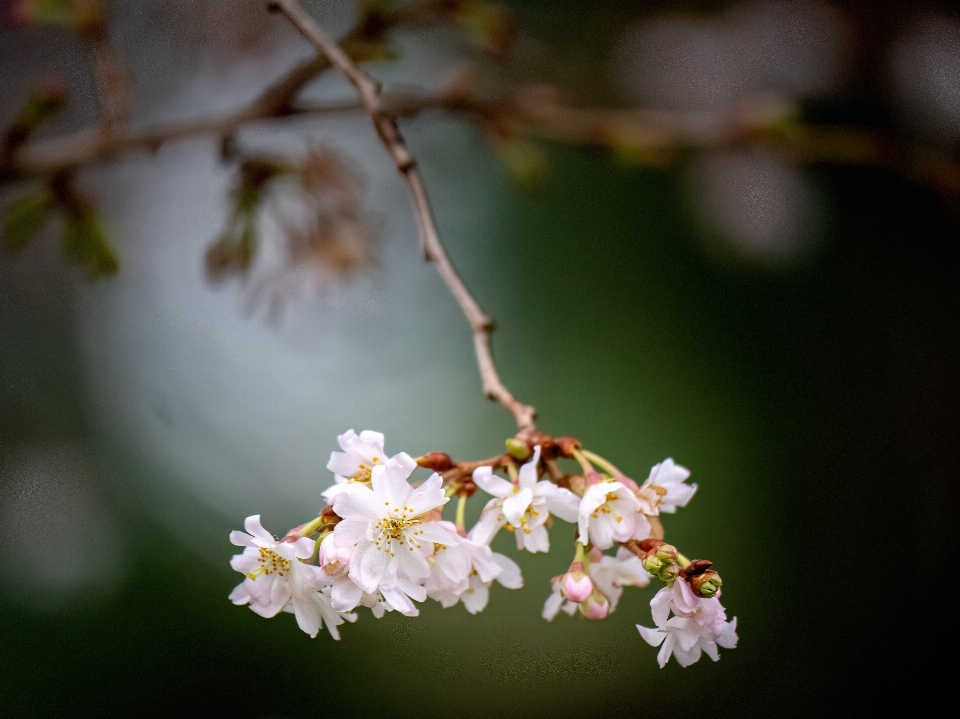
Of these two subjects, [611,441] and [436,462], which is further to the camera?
[611,441]

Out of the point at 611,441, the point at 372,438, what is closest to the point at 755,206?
the point at 611,441

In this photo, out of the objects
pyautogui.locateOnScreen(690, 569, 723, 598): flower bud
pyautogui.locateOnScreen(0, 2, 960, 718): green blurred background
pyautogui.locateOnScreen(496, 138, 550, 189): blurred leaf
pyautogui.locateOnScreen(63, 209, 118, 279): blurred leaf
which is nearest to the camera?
pyautogui.locateOnScreen(690, 569, 723, 598): flower bud

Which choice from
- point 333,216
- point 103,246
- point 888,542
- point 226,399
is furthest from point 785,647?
point 103,246

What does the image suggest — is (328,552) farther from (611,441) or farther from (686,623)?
(611,441)

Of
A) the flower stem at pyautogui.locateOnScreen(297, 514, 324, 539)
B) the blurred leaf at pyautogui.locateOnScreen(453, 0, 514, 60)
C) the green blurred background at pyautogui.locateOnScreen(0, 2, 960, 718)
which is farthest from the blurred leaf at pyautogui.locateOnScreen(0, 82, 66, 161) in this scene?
the green blurred background at pyautogui.locateOnScreen(0, 2, 960, 718)

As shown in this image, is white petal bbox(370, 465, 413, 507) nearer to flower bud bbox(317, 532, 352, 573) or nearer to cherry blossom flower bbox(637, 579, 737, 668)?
flower bud bbox(317, 532, 352, 573)

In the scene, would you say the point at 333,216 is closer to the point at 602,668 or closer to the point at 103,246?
the point at 103,246
